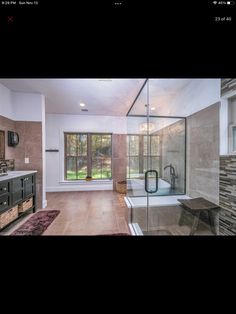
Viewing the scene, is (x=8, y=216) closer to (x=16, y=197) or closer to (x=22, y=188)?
(x=16, y=197)

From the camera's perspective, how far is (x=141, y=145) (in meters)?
3.69

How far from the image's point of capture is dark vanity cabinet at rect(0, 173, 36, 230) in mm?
1953

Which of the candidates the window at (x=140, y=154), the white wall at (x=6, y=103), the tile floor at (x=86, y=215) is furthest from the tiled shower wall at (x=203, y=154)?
the white wall at (x=6, y=103)

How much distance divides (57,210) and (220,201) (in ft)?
8.95

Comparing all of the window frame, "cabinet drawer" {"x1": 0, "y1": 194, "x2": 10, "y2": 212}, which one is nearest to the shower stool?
the window frame

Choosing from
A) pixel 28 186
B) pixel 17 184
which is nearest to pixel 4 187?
pixel 17 184

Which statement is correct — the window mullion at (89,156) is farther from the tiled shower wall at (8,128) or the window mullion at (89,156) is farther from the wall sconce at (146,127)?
the tiled shower wall at (8,128)

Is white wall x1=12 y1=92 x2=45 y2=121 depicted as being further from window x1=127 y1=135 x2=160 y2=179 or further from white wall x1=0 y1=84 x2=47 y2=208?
window x1=127 y1=135 x2=160 y2=179

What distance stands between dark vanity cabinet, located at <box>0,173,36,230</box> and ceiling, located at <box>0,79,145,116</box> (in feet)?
5.04

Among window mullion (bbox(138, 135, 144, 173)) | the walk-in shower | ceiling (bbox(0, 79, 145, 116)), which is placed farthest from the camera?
window mullion (bbox(138, 135, 144, 173))

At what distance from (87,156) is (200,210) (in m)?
3.52
